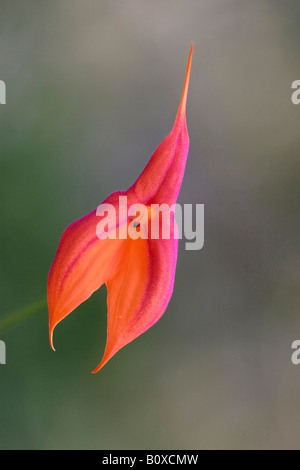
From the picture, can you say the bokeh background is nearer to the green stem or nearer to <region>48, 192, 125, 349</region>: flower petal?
the green stem

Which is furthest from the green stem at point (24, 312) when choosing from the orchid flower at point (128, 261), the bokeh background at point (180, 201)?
the bokeh background at point (180, 201)

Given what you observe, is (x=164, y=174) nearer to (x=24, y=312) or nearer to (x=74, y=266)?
(x=74, y=266)

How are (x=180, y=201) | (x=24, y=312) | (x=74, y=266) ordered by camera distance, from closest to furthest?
(x=74, y=266) < (x=24, y=312) < (x=180, y=201)

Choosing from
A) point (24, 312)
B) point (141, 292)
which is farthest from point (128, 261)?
point (24, 312)

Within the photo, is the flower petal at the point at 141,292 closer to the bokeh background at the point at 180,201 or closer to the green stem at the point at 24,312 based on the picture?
the green stem at the point at 24,312

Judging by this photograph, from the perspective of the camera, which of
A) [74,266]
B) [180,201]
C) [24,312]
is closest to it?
[74,266]
